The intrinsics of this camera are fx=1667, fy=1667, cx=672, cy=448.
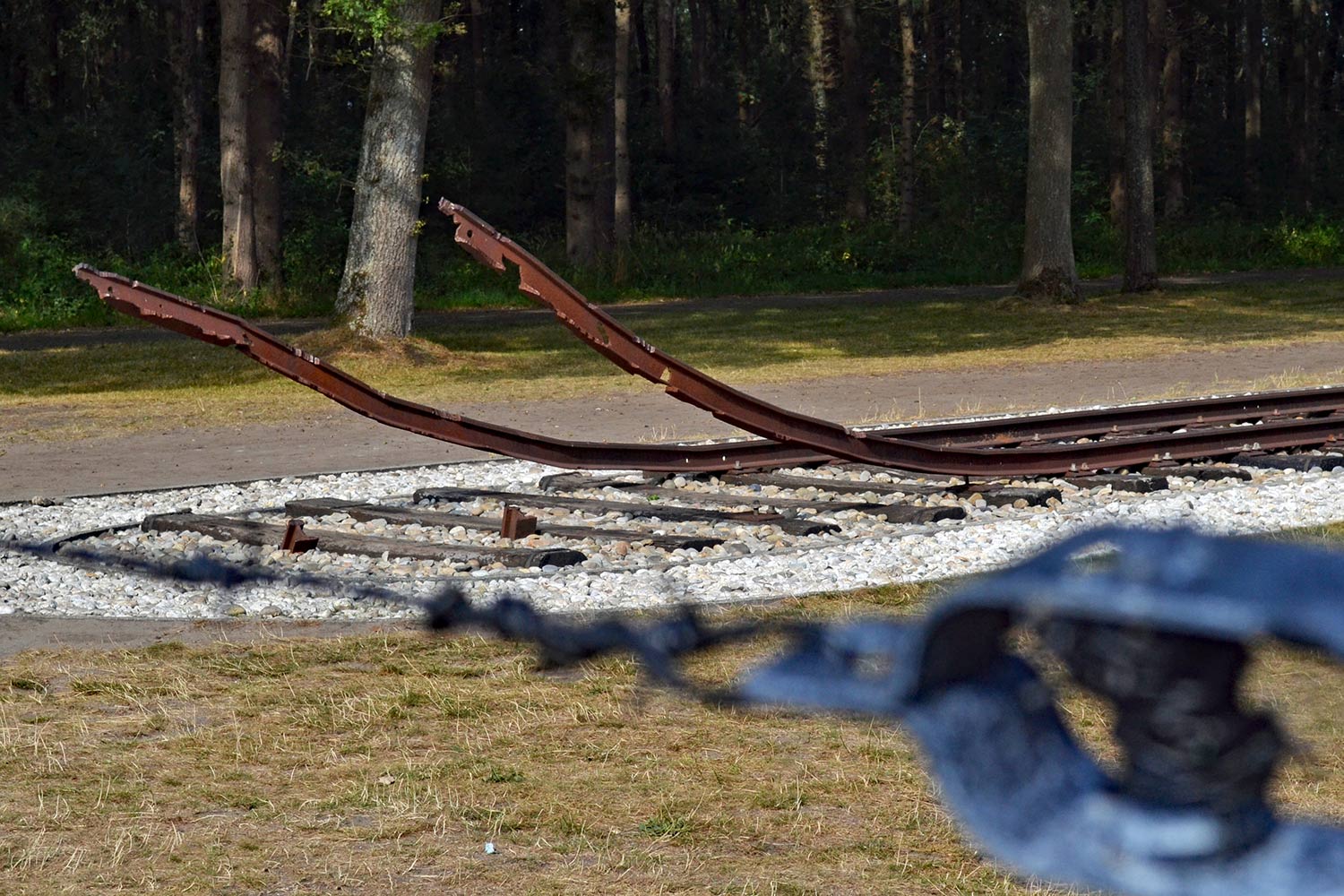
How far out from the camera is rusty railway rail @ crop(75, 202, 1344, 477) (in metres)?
5.92

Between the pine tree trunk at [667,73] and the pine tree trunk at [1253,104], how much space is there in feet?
61.7

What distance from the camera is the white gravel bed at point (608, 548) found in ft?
22.5

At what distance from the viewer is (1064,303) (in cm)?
2591

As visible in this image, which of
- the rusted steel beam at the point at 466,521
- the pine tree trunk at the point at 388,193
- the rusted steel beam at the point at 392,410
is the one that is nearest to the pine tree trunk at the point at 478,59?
the pine tree trunk at the point at 388,193

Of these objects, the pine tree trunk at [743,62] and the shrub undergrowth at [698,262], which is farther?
the pine tree trunk at [743,62]

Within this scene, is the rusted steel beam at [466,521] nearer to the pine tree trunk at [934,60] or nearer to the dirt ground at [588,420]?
the dirt ground at [588,420]

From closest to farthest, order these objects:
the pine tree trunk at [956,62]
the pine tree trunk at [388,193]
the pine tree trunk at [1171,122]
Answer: the pine tree trunk at [388,193]
the pine tree trunk at [1171,122]
the pine tree trunk at [956,62]

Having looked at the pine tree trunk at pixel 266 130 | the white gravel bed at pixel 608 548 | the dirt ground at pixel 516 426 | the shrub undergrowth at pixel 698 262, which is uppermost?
the pine tree trunk at pixel 266 130

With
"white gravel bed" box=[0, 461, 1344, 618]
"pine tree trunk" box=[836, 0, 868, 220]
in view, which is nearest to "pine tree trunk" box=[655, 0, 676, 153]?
"pine tree trunk" box=[836, 0, 868, 220]

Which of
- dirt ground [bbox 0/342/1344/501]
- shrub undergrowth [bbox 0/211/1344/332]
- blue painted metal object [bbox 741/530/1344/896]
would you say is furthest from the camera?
shrub undergrowth [bbox 0/211/1344/332]

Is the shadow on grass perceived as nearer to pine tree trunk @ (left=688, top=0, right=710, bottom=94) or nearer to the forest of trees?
the forest of trees

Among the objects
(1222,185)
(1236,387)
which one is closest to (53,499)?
(1236,387)

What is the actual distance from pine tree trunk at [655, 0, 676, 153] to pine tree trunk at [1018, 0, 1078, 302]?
22675 mm

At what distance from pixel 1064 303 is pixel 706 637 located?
2545cm
